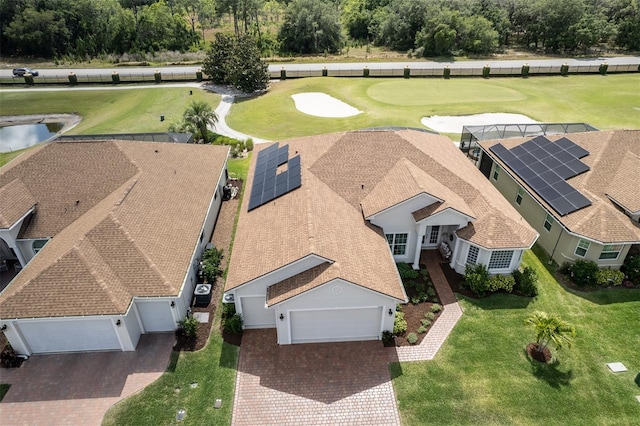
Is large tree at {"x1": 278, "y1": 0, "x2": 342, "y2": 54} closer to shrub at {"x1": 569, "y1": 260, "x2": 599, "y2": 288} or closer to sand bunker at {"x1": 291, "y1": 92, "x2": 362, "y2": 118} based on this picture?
sand bunker at {"x1": 291, "y1": 92, "x2": 362, "y2": 118}

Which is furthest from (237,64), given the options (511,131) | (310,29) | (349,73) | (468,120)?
(511,131)

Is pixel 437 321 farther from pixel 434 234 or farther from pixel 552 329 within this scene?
pixel 434 234

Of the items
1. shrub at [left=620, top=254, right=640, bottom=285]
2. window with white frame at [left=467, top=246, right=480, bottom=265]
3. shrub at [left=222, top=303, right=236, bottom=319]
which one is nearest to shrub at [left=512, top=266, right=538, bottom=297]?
window with white frame at [left=467, top=246, right=480, bottom=265]

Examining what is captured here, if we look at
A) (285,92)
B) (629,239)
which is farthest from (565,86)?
(629,239)

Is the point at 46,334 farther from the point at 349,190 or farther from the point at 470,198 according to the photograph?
the point at 470,198

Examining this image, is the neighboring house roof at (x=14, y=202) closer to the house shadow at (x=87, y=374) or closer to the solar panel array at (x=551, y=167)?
the house shadow at (x=87, y=374)
